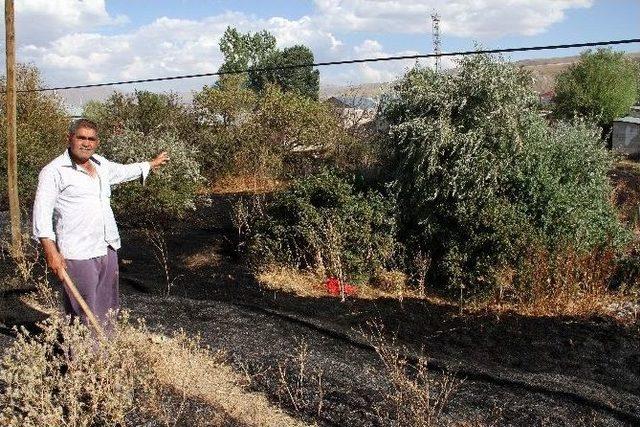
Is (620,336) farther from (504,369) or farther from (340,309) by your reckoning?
(340,309)

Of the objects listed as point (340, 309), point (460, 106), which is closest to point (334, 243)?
point (340, 309)

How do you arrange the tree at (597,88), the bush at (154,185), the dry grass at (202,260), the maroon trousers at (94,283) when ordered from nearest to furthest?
the maroon trousers at (94,283) < the dry grass at (202,260) < the bush at (154,185) < the tree at (597,88)

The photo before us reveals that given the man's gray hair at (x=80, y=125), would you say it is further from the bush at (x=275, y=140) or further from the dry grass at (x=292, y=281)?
the bush at (x=275, y=140)

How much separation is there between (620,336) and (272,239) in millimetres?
5001

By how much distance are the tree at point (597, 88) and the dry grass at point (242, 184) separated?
1982 cm

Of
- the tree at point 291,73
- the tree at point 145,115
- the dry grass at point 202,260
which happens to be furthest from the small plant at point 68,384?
the tree at point 291,73

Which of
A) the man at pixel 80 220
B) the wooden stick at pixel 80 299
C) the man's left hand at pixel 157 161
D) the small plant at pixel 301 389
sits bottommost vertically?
the small plant at pixel 301 389

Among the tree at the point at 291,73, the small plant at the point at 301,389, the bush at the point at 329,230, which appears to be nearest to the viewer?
the small plant at the point at 301,389

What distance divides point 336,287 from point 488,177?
2.62 metres

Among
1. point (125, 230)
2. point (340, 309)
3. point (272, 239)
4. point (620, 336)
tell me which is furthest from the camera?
point (125, 230)

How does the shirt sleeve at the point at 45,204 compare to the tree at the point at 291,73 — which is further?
the tree at the point at 291,73

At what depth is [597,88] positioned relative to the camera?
31781mm

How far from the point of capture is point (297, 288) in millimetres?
8461

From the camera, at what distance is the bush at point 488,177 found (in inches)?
329
